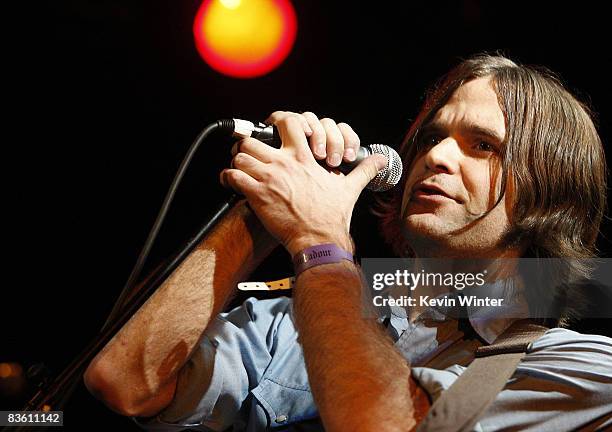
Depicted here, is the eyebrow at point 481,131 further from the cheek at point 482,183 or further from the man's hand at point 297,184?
the man's hand at point 297,184

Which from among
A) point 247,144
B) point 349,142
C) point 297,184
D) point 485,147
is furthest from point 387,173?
point 485,147

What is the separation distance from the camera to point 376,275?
84.7 inches

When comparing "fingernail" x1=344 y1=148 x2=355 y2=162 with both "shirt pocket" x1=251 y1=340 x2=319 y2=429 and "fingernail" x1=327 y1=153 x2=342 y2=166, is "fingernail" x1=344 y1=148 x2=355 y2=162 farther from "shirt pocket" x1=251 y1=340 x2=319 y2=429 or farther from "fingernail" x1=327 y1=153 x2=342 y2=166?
"shirt pocket" x1=251 y1=340 x2=319 y2=429

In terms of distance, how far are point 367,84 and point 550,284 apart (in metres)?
1.33

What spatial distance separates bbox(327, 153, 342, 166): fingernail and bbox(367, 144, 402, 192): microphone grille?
117mm

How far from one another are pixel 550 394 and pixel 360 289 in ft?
1.42

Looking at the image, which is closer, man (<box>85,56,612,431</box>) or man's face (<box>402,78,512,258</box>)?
man (<box>85,56,612,431</box>)

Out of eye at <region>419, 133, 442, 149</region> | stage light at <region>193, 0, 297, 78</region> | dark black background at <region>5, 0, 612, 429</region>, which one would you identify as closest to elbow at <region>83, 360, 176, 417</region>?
dark black background at <region>5, 0, 612, 429</region>

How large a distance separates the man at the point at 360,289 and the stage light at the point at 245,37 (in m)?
0.93

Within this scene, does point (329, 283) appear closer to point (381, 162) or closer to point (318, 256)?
point (318, 256)

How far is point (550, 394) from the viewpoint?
1.30m

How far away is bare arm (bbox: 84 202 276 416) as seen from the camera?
1.49 m

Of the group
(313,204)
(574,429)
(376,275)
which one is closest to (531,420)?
(574,429)

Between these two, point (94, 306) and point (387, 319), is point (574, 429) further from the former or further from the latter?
point (94, 306)
